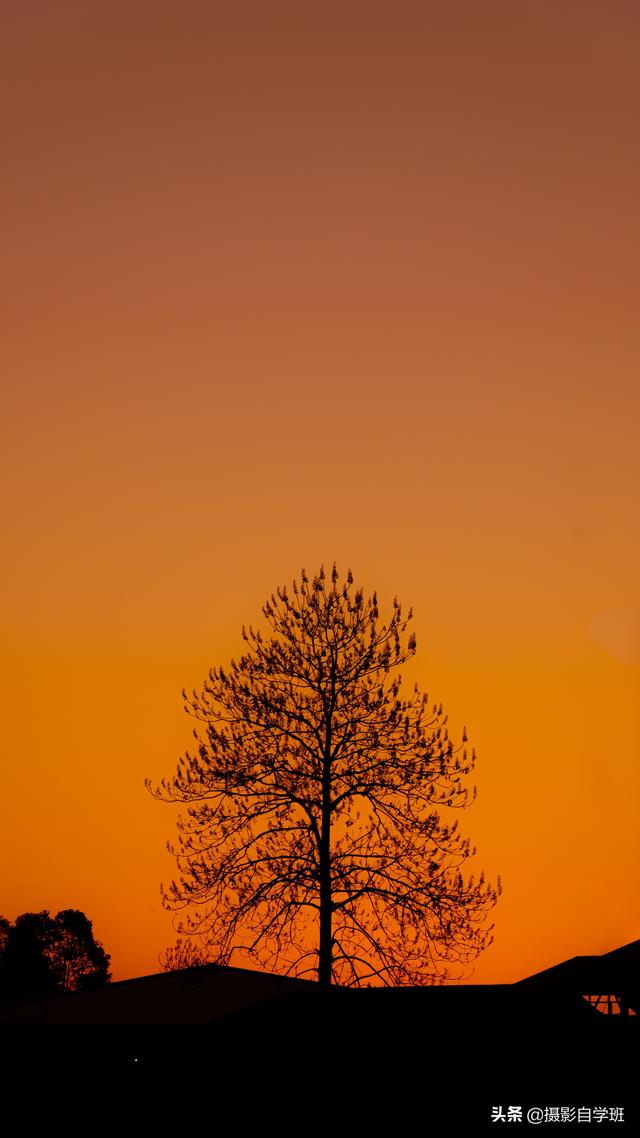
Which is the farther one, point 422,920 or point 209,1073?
point 422,920

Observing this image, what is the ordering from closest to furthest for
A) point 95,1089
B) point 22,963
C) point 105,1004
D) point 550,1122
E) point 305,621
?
point 550,1122 → point 95,1089 → point 105,1004 → point 305,621 → point 22,963

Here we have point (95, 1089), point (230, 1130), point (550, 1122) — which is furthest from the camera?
point (95, 1089)

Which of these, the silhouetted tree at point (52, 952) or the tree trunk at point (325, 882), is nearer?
the tree trunk at point (325, 882)

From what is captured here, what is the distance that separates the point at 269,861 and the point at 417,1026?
12173 mm

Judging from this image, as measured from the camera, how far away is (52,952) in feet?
244

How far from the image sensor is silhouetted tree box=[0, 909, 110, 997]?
7281 centimetres

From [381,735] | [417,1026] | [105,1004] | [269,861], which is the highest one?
[381,735]

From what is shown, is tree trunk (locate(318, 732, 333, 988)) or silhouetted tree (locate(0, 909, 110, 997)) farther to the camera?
silhouetted tree (locate(0, 909, 110, 997))

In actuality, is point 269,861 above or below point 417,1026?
above

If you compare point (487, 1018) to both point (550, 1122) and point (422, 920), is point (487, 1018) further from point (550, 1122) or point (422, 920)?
point (422, 920)

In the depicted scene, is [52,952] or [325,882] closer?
[325,882]

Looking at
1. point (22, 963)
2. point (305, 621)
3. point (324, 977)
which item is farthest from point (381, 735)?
point (22, 963)

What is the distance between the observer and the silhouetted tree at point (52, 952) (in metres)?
72.8

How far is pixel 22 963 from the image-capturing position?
72938mm
